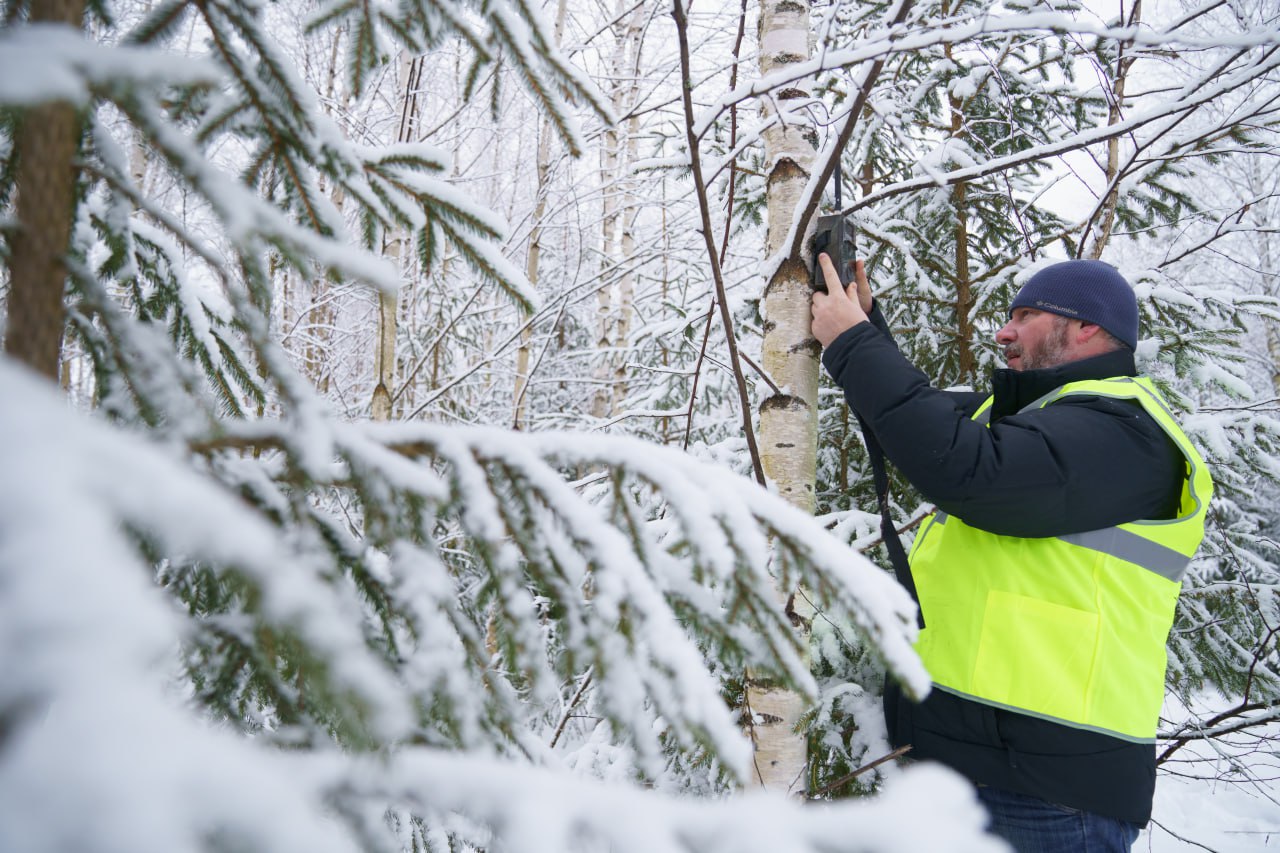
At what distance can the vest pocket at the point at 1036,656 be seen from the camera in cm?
176

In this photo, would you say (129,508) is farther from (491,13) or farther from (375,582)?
(491,13)

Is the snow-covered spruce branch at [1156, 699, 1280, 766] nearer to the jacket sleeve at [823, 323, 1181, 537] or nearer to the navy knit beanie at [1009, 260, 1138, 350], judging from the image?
the jacket sleeve at [823, 323, 1181, 537]

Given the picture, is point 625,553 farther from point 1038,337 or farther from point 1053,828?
point 1038,337

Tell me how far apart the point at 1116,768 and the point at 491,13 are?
2249mm

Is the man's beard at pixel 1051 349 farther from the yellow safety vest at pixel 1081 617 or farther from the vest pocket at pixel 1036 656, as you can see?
the vest pocket at pixel 1036 656

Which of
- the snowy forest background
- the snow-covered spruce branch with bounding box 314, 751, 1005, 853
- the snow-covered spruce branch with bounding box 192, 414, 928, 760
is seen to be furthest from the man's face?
the snow-covered spruce branch with bounding box 314, 751, 1005, 853

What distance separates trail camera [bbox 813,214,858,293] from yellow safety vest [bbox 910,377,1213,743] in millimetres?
714

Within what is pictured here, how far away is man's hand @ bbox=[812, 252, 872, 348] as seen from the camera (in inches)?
76.1

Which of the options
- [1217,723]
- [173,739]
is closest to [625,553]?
[173,739]

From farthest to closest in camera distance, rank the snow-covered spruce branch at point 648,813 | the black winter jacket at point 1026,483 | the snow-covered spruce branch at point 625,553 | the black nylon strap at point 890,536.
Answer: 1. the black nylon strap at point 890,536
2. the black winter jacket at point 1026,483
3. the snow-covered spruce branch at point 625,553
4. the snow-covered spruce branch at point 648,813

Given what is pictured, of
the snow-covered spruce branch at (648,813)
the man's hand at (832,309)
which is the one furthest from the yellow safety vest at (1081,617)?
the snow-covered spruce branch at (648,813)

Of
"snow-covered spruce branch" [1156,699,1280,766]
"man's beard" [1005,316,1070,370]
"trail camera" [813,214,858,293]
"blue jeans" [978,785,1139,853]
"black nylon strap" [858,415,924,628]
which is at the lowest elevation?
"snow-covered spruce branch" [1156,699,1280,766]

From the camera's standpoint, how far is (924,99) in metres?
3.71

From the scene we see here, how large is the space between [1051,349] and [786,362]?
96cm
